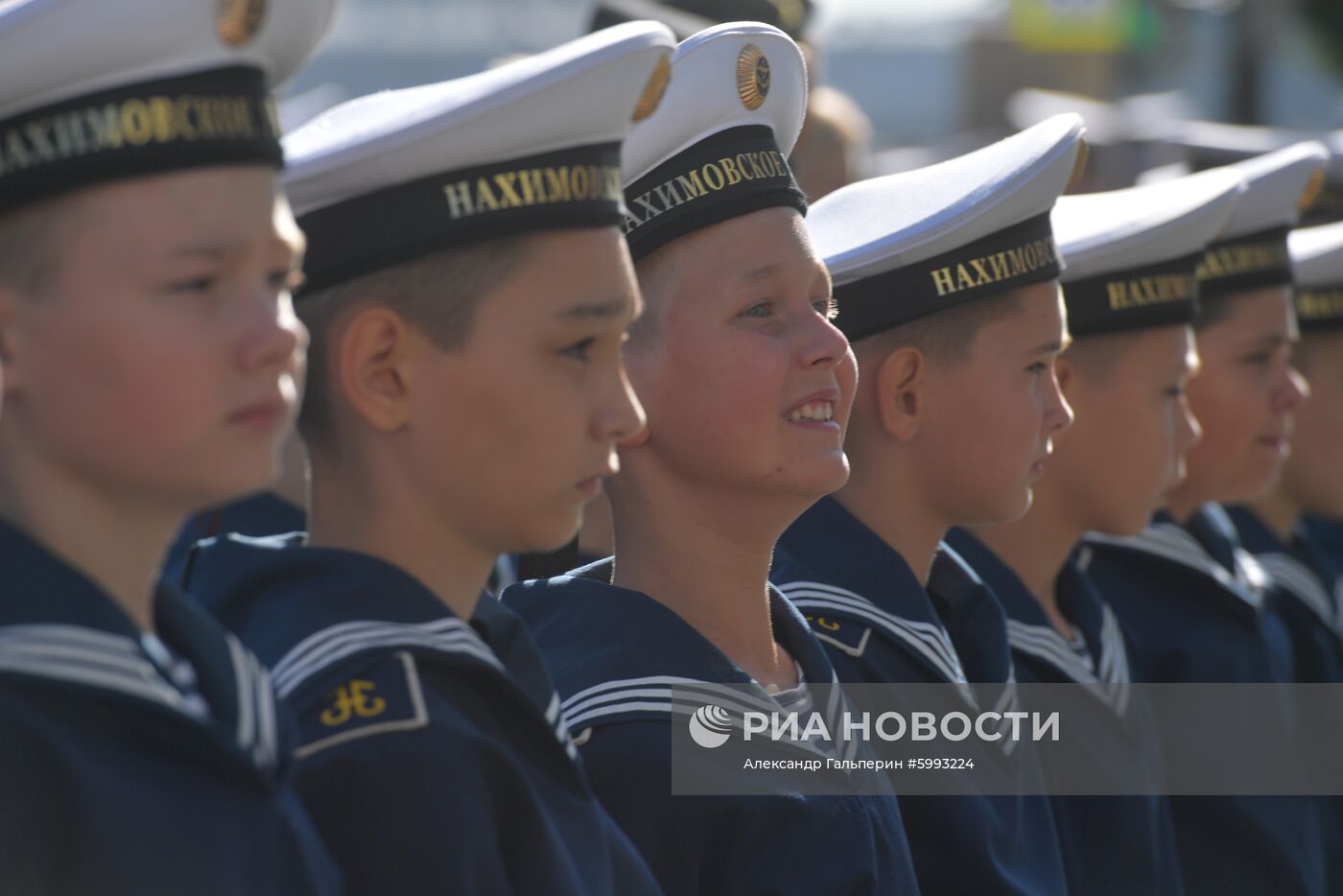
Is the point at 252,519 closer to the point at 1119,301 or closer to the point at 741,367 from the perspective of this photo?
the point at 741,367

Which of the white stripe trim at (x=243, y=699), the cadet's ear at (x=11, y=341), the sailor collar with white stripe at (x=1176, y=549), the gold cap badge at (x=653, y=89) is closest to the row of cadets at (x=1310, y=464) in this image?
the sailor collar with white stripe at (x=1176, y=549)

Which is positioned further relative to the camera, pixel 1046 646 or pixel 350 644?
pixel 1046 646

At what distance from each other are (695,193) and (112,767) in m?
1.39

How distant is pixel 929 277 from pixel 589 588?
2.91ft

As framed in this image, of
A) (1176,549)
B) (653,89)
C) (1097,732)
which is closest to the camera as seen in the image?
(653,89)

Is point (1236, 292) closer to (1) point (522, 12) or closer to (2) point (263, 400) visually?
(2) point (263, 400)

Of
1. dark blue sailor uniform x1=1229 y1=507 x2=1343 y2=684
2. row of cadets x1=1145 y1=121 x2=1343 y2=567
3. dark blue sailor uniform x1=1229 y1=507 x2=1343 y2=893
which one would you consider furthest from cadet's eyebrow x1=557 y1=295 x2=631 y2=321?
row of cadets x1=1145 y1=121 x2=1343 y2=567

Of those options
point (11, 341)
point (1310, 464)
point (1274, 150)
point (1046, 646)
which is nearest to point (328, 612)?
point (11, 341)

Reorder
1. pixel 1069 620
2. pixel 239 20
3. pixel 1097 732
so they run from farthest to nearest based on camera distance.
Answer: pixel 1069 620
pixel 1097 732
pixel 239 20

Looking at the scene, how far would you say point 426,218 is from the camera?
7.41 feet

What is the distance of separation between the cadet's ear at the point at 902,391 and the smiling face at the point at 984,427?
2 cm

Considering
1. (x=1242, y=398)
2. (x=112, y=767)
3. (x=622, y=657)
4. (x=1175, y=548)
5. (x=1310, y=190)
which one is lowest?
(x=112, y=767)

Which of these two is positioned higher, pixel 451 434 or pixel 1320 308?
pixel 1320 308

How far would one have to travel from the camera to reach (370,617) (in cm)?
224
